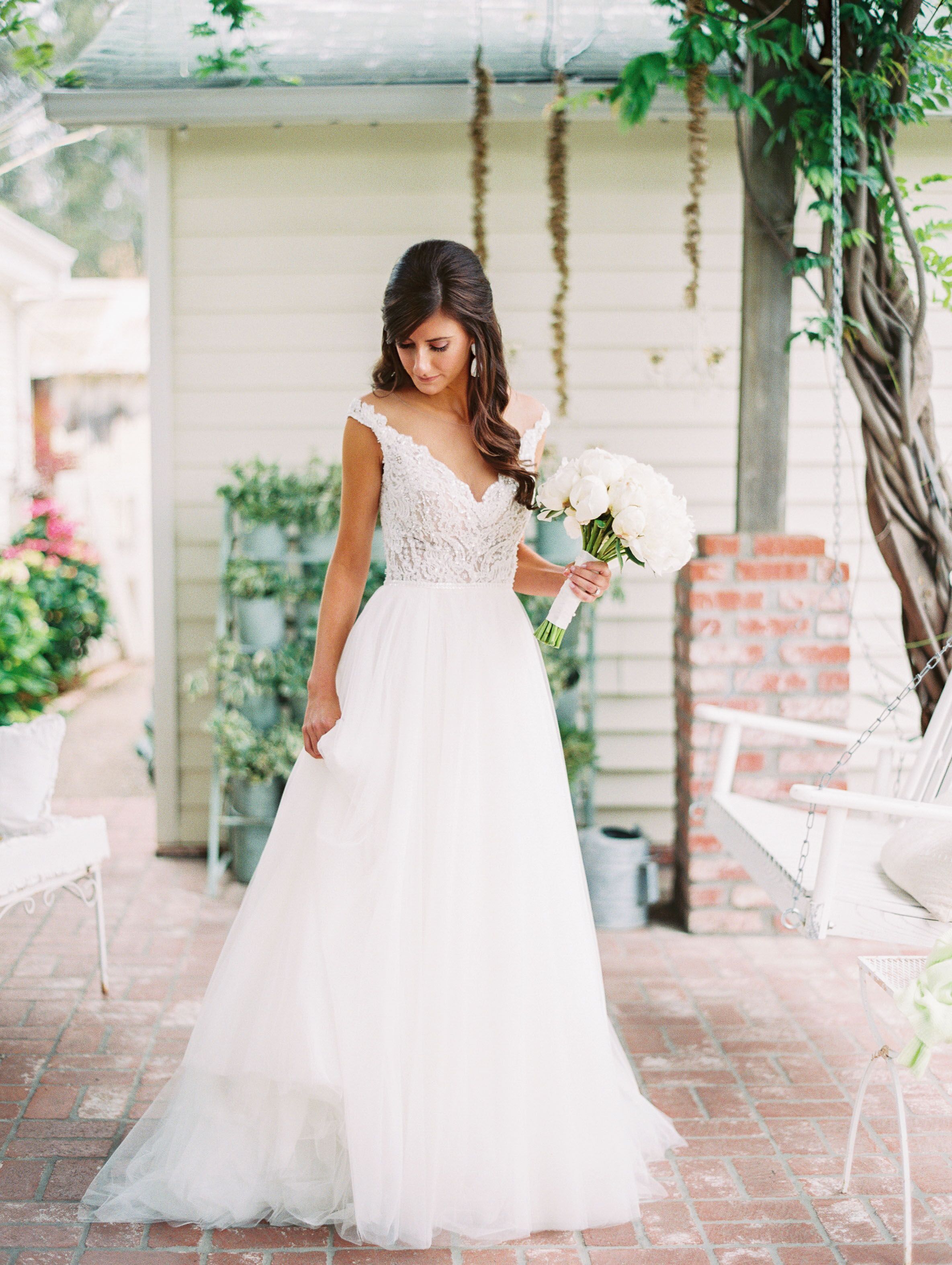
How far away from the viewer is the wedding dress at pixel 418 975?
2314mm

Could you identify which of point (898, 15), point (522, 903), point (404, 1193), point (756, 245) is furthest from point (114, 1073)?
point (898, 15)

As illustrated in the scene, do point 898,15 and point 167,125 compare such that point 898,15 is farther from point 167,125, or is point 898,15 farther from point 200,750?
point 200,750

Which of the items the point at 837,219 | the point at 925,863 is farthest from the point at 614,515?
the point at 837,219

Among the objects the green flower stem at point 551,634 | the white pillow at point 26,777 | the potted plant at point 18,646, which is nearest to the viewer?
the green flower stem at point 551,634

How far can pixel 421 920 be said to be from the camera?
7.82 feet

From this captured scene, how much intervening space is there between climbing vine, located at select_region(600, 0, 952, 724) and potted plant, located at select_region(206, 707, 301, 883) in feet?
7.57

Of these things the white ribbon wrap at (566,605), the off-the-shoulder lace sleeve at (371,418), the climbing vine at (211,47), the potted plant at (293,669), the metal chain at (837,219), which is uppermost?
the climbing vine at (211,47)

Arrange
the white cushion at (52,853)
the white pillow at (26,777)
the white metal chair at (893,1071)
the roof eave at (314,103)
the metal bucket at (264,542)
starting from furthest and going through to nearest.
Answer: the metal bucket at (264,542), the roof eave at (314,103), the white pillow at (26,777), the white cushion at (52,853), the white metal chair at (893,1071)

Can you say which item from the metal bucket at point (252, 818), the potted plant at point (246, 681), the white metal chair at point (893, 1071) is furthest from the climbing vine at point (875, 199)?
the metal bucket at point (252, 818)

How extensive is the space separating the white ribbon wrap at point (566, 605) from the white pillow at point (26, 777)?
1677mm

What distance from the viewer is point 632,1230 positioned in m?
2.39

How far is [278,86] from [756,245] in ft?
6.20

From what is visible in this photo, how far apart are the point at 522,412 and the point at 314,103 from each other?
93.4 inches

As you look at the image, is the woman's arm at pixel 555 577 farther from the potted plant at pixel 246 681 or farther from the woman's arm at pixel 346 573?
the potted plant at pixel 246 681
